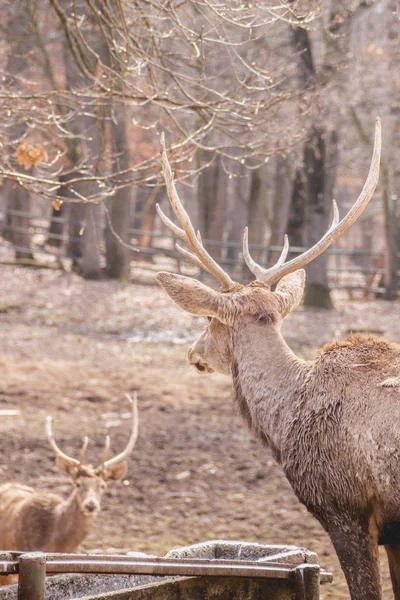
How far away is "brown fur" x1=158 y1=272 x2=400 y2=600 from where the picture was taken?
462 centimetres

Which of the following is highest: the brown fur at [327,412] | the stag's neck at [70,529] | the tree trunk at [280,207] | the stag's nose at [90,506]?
the tree trunk at [280,207]

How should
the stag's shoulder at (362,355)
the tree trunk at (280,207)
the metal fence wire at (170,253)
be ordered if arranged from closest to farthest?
1. the stag's shoulder at (362,355)
2. the metal fence wire at (170,253)
3. the tree trunk at (280,207)

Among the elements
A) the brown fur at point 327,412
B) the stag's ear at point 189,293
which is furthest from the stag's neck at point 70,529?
the stag's ear at point 189,293

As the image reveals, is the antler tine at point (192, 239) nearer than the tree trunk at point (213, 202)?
Yes

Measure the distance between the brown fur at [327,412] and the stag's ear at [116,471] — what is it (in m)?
2.07

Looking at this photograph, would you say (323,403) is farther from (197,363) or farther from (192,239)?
(192,239)

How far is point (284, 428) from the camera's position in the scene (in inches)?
198

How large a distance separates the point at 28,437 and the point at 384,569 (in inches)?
176

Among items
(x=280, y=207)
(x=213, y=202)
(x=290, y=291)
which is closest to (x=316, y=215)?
(x=213, y=202)

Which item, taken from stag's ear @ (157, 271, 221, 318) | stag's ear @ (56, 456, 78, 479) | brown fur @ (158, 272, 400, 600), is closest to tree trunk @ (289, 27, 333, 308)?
stag's ear @ (56, 456, 78, 479)

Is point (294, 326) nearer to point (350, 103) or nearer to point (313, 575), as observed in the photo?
point (350, 103)

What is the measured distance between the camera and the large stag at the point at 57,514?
7.12 m

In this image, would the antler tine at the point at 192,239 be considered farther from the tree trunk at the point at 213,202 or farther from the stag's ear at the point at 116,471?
the tree trunk at the point at 213,202

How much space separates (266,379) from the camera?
5.22m
